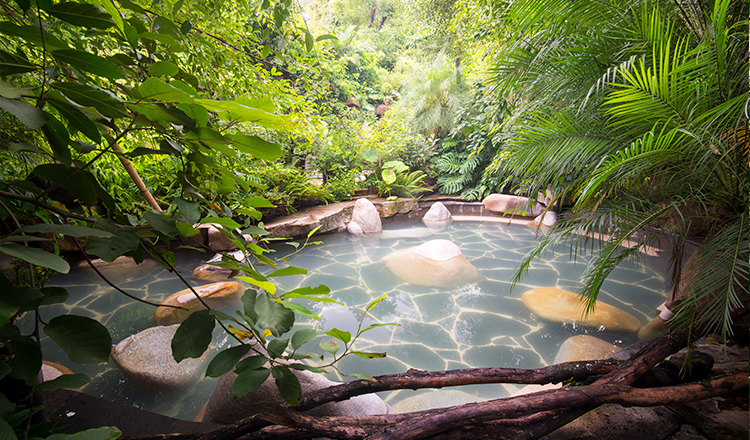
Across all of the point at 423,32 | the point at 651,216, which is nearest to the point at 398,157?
the point at 423,32

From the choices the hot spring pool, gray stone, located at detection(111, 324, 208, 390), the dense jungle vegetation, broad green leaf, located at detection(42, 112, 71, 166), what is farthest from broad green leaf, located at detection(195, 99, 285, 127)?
gray stone, located at detection(111, 324, 208, 390)

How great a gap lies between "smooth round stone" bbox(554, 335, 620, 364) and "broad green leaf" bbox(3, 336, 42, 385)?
9.02ft

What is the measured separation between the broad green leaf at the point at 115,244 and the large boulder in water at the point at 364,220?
5695 millimetres

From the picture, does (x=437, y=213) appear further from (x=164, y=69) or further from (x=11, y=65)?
(x=11, y=65)

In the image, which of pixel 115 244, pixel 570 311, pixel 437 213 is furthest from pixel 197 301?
pixel 437 213

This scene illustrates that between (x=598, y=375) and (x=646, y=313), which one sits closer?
(x=598, y=375)

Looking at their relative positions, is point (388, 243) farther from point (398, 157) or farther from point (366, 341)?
point (398, 157)

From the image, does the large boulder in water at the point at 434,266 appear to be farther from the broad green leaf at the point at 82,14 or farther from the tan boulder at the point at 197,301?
the broad green leaf at the point at 82,14

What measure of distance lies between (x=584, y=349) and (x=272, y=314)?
261 centimetres

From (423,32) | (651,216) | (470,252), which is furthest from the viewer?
(423,32)

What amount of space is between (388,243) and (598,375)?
4.46m

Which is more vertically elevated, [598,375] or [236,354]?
[236,354]

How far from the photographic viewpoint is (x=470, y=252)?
16.8 feet

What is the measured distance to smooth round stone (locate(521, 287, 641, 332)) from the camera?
2.80 metres
